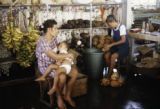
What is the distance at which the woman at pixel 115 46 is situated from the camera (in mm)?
5512

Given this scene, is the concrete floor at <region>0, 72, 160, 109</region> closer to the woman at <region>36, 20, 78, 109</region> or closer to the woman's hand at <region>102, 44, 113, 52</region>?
the woman at <region>36, 20, 78, 109</region>

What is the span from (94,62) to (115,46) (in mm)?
545

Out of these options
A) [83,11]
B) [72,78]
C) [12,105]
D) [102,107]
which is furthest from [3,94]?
[83,11]

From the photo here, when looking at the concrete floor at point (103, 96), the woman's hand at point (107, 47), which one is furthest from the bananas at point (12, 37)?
the woman's hand at point (107, 47)

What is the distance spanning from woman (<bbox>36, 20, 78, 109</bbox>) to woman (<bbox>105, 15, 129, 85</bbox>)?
4.18ft

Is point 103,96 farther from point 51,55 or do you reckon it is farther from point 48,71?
point 51,55

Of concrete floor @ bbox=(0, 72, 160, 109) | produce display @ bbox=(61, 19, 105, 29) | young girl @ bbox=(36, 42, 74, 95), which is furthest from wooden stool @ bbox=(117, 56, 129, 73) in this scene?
young girl @ bbox=(36, 42, 74, 95)

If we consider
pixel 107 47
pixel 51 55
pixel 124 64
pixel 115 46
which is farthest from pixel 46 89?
pixel 124 64

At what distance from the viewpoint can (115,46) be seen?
223 inches

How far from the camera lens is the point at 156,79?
5699 mm

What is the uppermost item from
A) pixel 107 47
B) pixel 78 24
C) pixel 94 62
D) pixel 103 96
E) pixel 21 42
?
pixel 78 24

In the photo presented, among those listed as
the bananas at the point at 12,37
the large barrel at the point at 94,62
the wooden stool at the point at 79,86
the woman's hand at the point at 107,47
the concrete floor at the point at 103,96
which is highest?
the bananas at the point at 12,37

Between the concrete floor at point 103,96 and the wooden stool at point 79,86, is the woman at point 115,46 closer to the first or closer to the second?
the concrete floor at point 103,96

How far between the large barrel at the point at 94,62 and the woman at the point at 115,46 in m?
0.18
